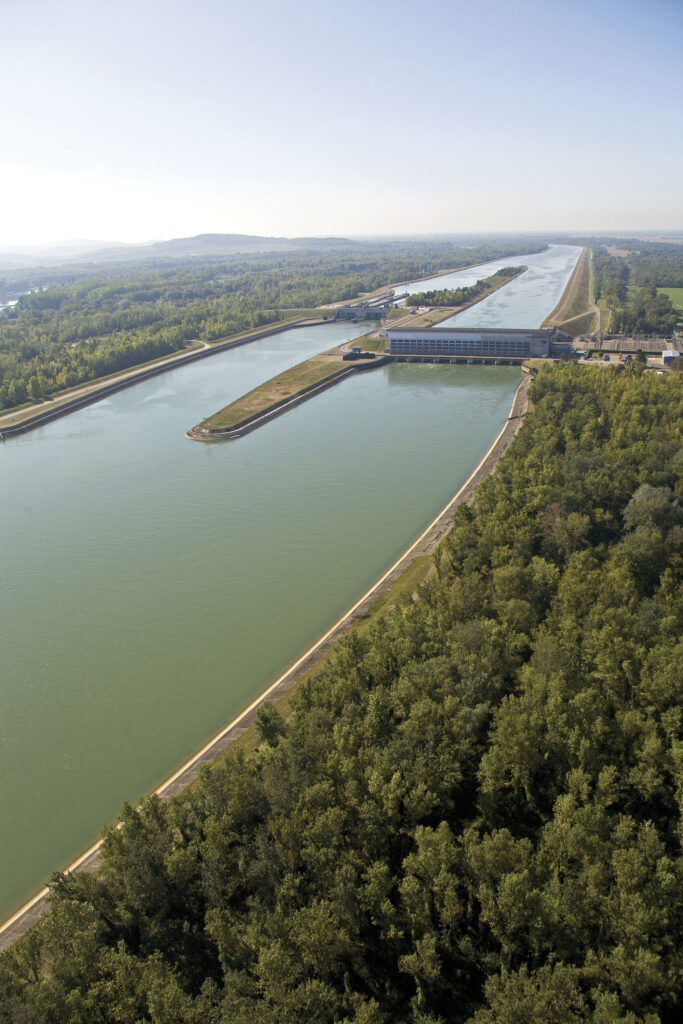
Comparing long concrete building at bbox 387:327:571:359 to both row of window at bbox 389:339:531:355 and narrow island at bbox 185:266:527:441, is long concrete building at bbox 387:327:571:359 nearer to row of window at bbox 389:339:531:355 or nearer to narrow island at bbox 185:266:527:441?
row of window at bbox 389:339:531:355

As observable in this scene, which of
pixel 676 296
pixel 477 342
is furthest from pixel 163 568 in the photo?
pixel 676 296

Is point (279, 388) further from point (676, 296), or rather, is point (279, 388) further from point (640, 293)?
point (676, 296)

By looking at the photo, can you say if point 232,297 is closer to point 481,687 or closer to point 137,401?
point 137,401

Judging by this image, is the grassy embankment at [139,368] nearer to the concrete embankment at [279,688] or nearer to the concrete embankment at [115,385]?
the concrete embankment at [115,385]

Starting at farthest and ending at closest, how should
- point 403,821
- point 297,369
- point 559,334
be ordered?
point 559,334 → point 297,369 → point 403,821

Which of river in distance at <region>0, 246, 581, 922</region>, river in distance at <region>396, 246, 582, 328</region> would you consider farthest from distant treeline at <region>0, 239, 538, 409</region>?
river in distance at <region>0, 246, 581, 922</region>

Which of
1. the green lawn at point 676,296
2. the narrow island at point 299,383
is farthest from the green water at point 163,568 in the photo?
the green lawn at point 676,296

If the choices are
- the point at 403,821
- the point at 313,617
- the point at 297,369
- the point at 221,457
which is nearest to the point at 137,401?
the point at 297,369
